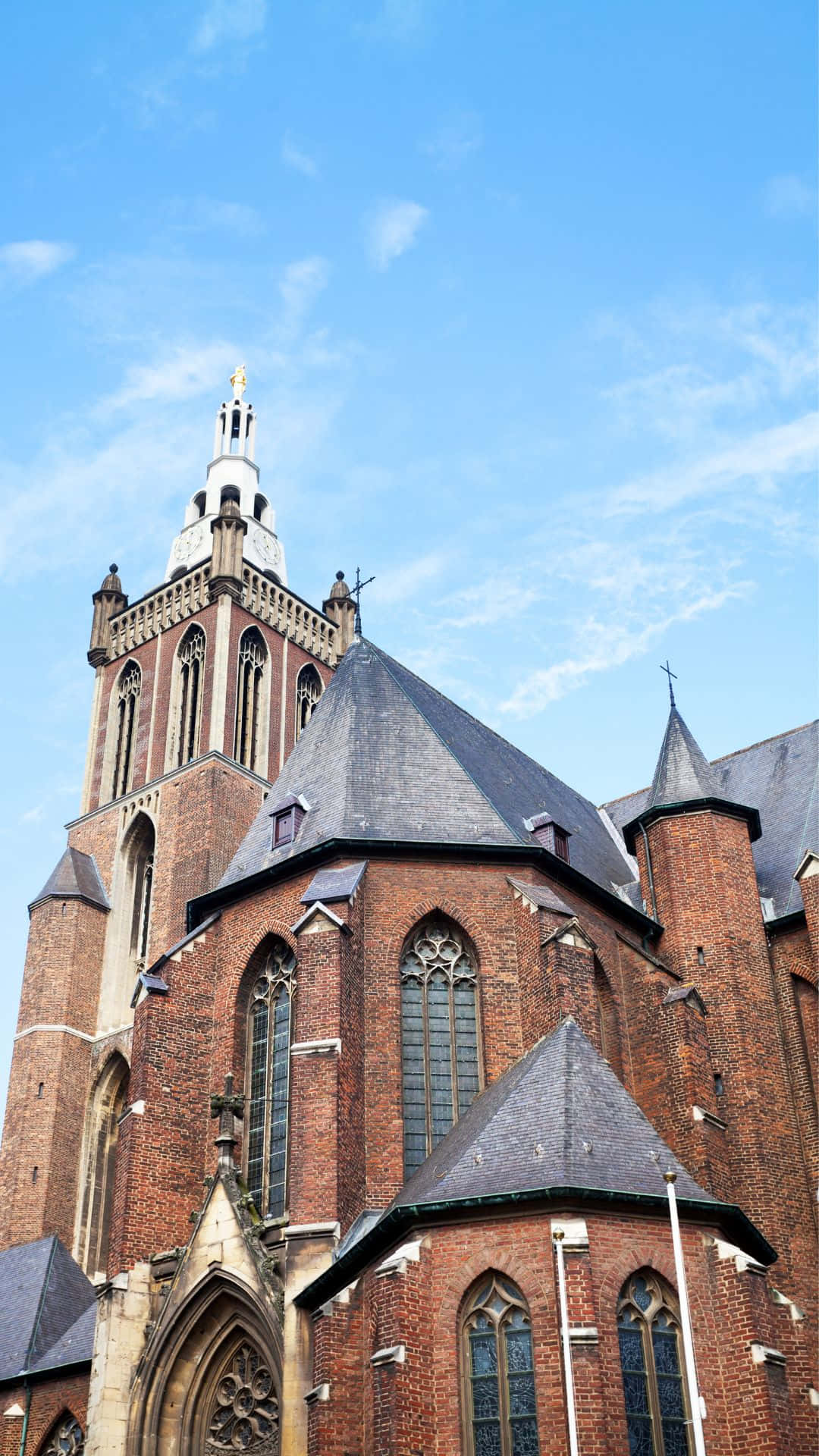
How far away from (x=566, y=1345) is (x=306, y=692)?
32276 millimetres

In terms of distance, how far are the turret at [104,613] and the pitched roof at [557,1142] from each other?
29599 millimetres

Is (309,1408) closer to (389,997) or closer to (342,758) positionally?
(389,997)

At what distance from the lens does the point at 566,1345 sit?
15883 mm

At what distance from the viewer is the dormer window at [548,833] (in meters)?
25.5

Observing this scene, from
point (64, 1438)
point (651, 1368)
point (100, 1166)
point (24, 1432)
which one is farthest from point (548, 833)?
point (100, 1166)

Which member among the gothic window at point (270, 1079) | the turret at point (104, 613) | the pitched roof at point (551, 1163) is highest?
the turret at point (104, 613)

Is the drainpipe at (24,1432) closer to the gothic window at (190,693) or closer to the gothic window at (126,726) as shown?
the gothic window at (190,693)

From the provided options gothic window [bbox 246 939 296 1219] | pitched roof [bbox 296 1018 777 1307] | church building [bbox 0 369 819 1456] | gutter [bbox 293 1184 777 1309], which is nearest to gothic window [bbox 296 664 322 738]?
church building [bbox 0 369 819 1456]

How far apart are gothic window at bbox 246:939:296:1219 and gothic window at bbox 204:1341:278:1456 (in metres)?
2.20

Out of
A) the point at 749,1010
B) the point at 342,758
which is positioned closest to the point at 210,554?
the point at 342,758

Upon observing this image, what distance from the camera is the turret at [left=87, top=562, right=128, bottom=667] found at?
4706 cm

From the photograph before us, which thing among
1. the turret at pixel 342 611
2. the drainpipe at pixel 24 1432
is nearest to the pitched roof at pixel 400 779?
the drainpipe at pixel 24 1432

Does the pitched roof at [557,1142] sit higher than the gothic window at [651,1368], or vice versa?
the pitched roof at [557,1142]

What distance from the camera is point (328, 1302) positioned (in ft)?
59.9
